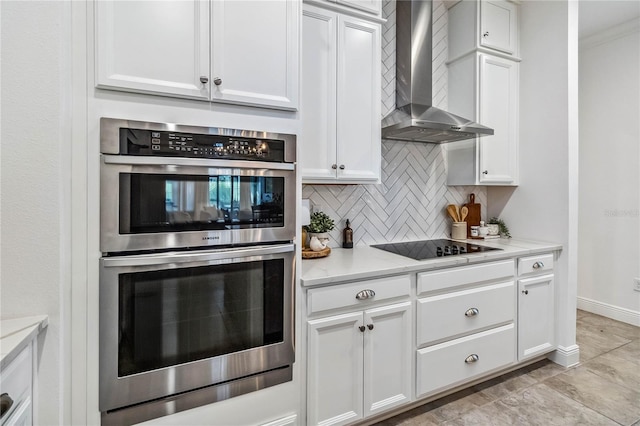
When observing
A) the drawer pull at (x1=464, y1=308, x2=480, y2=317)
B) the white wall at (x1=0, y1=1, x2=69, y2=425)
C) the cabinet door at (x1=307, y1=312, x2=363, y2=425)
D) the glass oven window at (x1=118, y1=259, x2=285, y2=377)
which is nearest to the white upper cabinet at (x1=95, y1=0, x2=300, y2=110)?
the white wall at (x1=0, y1=1, x2=69, y2=425)

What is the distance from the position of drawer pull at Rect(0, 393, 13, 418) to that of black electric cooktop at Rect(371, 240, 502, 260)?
181cm

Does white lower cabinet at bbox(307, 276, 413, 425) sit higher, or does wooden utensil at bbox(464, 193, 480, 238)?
wooden utensil at bbox(464, 193, 480, 238)

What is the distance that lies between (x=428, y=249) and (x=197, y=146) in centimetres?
171

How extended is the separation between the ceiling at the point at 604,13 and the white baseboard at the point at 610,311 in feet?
9.38

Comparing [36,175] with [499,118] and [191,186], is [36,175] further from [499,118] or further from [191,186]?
[499,118]

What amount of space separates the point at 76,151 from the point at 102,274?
1.49 ft

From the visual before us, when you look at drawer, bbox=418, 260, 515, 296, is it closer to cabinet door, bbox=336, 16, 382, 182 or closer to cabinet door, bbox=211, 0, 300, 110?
cabinet door, bbox=336, 16, 382, 182

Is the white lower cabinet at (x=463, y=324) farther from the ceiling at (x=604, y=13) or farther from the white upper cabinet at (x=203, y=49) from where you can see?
the ceiling at (x=604, y=13)

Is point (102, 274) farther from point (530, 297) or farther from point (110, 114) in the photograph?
point (530, 297)

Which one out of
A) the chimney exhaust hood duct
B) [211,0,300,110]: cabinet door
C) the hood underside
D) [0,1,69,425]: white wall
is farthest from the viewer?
the chimney exhaust hood duct

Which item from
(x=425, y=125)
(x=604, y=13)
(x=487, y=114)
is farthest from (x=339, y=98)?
(x=604, y=13)

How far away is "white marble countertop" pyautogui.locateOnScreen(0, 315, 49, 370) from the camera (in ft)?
2.79

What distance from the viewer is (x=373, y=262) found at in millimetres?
1899

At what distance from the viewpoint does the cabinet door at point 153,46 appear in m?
1.18
